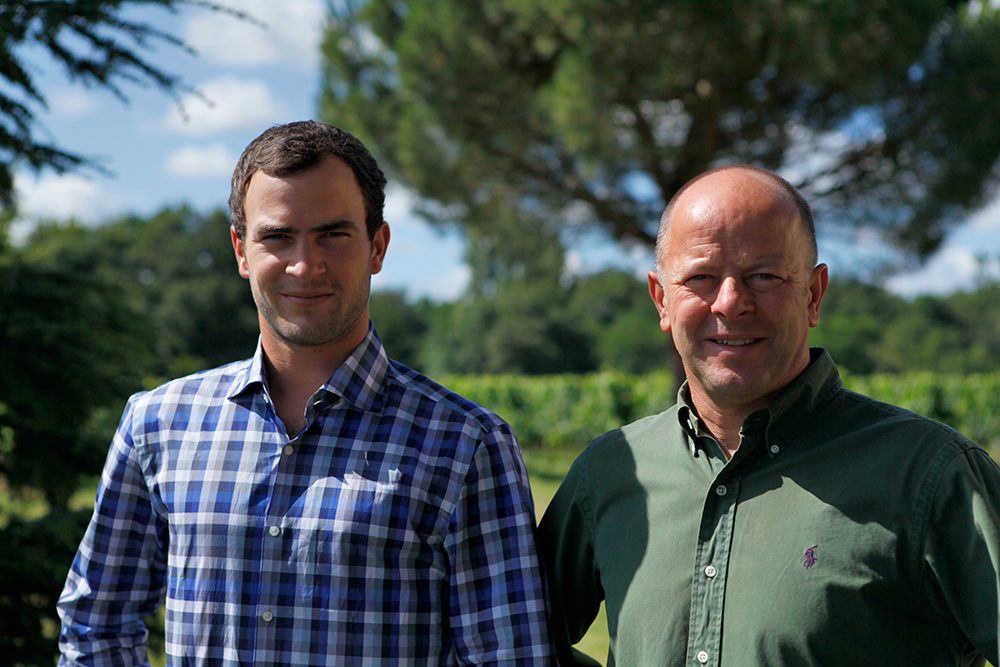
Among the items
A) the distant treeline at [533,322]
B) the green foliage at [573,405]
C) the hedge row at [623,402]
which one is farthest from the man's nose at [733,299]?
the distant treeline at [533,322]

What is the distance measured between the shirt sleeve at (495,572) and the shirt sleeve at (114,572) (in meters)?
0.82

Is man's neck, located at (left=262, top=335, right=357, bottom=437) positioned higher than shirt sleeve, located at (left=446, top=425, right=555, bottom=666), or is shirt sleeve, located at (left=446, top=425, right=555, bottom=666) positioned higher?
man's neck, located at (left=262, top=335, right=357, bottom=437)

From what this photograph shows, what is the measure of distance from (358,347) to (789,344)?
1030 mm

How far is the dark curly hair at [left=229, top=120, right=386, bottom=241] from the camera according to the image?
1992 millimetres

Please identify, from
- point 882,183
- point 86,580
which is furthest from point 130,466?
point 882,183

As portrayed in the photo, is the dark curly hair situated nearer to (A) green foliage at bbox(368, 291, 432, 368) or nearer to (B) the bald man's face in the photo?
(B) the bald man's face

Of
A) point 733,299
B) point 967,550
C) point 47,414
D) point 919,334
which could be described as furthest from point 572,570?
point 919,334

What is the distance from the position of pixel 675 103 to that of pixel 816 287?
32.8 ft

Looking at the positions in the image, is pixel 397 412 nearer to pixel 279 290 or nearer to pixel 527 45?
pixel 279 290

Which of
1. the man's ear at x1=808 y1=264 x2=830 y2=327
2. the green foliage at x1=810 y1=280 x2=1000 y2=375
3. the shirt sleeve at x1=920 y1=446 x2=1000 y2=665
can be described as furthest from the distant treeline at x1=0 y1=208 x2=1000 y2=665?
the shirt sleeve at x1=920 y1=446 x2=1000 y2=665

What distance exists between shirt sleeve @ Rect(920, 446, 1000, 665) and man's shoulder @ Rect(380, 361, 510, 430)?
36.8 inches

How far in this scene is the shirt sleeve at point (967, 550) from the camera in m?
1.58

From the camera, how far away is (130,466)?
2135mm

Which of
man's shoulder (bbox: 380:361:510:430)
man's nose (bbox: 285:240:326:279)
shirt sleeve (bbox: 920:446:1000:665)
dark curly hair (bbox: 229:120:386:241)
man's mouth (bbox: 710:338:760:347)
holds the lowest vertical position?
shirt sleeve (bbox: 920:446:1000:665)
